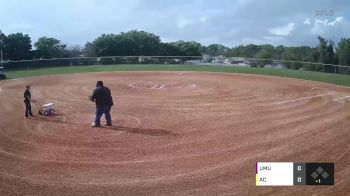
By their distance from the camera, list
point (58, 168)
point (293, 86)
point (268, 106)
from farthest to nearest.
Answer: point (293, 86)
point (268, 106)
point (58, 168)

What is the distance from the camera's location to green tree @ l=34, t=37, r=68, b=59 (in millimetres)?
65125

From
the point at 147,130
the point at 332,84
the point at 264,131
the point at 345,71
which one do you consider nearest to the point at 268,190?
the point at 264,131

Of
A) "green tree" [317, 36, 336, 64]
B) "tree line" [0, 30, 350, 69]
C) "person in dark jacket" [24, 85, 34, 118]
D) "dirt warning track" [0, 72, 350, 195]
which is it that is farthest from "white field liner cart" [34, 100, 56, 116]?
"green tree" [317, 36, 336, 64]

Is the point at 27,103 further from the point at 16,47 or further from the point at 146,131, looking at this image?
the point at 16,47

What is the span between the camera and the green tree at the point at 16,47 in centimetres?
6097

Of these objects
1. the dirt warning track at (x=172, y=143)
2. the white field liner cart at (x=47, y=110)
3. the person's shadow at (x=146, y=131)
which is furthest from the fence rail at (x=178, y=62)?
the person's shadow at (x=146, y=131)

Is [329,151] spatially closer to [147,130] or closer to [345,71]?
[147,130]

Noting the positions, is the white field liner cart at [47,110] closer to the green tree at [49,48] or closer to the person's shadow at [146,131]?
the person's shadow at [146,131]

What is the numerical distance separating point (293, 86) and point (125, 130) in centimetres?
1813

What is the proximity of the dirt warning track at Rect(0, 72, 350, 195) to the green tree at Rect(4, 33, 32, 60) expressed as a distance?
3785 cm

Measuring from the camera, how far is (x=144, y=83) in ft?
108
